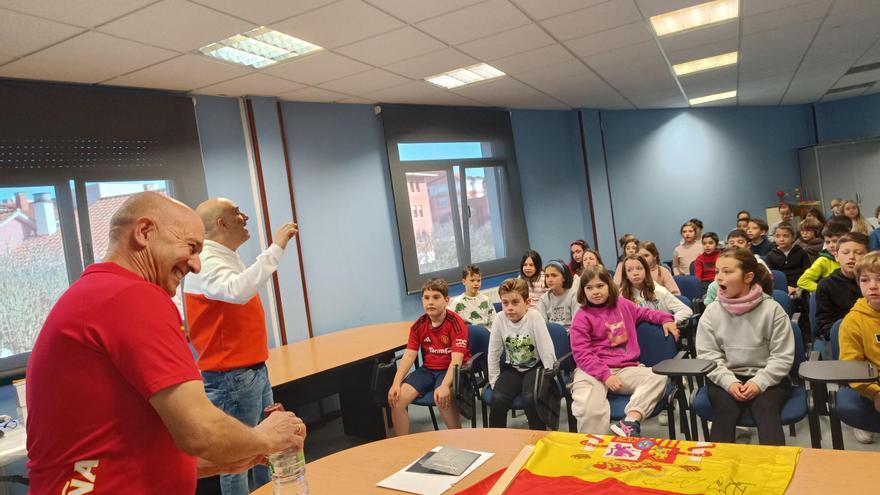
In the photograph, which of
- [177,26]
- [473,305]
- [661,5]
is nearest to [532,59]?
[661,5]

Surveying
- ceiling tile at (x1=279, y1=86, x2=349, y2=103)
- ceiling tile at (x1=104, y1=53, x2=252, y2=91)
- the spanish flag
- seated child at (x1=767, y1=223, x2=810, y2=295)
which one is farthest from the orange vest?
seated child at (x1=767, y1=223, x2=810, y2=295)

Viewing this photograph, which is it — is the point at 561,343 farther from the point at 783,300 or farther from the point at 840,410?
the point at 840,410

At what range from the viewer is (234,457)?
107cm

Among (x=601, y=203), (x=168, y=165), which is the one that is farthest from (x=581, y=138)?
(x=168, y=165)

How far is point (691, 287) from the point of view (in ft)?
17.2

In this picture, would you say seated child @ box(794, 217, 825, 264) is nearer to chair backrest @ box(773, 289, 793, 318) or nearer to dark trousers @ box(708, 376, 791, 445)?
chair backrest @ box(773, 289, 793, 318)

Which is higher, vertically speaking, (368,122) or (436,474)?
(368,122)

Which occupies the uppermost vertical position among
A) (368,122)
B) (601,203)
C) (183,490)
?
(368,122)

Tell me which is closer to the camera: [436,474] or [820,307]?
[436,474]

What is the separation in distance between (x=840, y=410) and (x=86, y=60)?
449 centimetres

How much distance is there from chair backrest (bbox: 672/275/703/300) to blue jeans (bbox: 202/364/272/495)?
4046mm

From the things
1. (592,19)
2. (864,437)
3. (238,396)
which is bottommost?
(864,437)

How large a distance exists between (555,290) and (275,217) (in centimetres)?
254

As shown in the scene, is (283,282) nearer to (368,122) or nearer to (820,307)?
(368,122)
